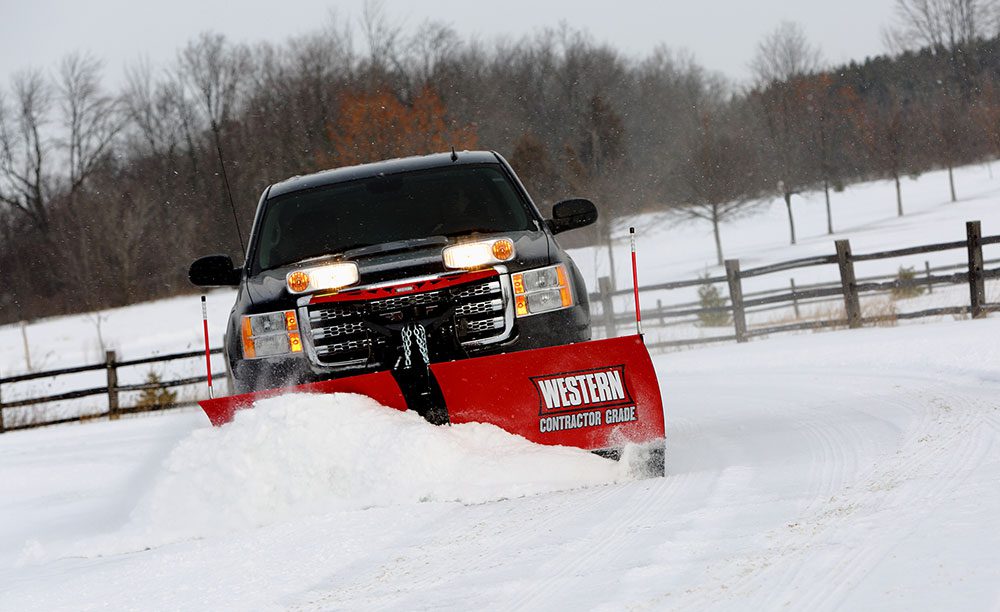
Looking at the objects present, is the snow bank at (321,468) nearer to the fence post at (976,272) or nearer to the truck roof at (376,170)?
the truck roof at (376,170)

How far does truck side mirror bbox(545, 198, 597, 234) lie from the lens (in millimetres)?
6656

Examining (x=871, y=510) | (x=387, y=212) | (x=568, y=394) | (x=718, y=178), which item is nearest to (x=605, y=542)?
(x=871, y=510)

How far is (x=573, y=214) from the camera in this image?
6699 millimetres

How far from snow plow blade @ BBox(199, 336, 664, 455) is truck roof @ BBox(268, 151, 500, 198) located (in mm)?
1938

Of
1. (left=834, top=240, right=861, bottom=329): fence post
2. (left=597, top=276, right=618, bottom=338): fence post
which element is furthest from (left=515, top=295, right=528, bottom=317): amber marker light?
(left=597, top=276, right=618, bottom=338): fence post

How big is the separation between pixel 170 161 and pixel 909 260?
33096mm

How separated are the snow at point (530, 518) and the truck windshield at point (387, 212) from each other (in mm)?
1434

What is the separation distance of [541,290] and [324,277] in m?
1.03

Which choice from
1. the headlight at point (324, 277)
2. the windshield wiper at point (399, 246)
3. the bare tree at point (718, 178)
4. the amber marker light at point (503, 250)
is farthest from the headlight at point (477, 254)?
the bare tree at point (718, 178)

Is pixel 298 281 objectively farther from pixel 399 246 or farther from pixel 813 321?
pixel 813 321

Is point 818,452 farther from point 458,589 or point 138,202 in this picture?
point 138,202

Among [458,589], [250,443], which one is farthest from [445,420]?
[458,589]

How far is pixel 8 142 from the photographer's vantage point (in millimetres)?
57969

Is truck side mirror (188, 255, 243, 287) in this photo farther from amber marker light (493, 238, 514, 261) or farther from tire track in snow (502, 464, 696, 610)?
tire track in snow (502, 464, 696, 610)
